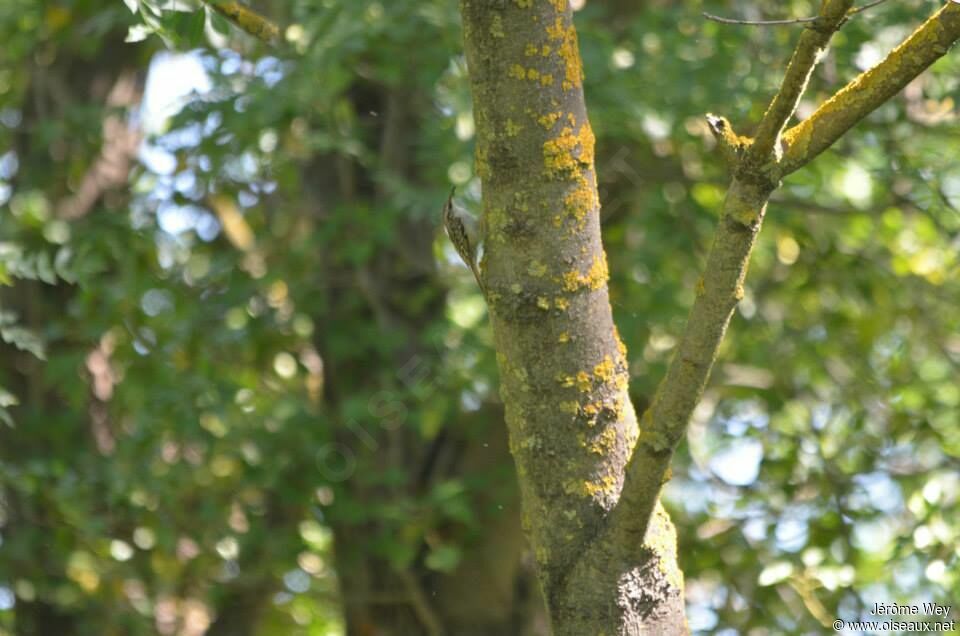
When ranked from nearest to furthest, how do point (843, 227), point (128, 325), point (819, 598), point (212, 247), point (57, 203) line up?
point (819, 598)
point (128, 325)
point (843, 227)
point (212, 247)
point (57, 203)

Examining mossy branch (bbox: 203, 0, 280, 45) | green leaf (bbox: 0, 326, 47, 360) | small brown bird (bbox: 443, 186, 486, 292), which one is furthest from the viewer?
green leaf (bbox: 0, 326, 47, 360)

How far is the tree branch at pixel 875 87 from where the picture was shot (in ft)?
3.26

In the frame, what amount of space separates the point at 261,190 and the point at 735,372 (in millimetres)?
1690

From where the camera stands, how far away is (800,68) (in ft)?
3.26

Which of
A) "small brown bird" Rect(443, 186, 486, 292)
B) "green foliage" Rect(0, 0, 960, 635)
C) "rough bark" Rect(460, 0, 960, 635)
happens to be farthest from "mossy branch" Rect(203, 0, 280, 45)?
"green foliage" Rect(0, 0, 960, 635)

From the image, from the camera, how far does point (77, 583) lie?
149 inches

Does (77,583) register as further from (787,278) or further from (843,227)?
(843,227)

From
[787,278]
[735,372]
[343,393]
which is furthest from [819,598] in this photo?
[343,393]

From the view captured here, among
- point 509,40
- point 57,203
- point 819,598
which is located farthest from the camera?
point 57,203

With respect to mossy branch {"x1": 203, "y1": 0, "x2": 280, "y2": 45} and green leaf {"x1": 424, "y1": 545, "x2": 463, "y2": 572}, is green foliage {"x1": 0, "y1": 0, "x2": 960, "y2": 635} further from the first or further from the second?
mossy branch {"x1": 203, "y1": 0, "x2": 280, "y2": 45}

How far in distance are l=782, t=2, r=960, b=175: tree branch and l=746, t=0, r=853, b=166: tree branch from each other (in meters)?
0.04

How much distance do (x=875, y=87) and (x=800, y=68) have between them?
9 cm

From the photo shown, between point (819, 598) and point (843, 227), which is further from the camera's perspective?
point (843, 227)

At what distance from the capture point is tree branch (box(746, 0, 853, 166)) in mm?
980
